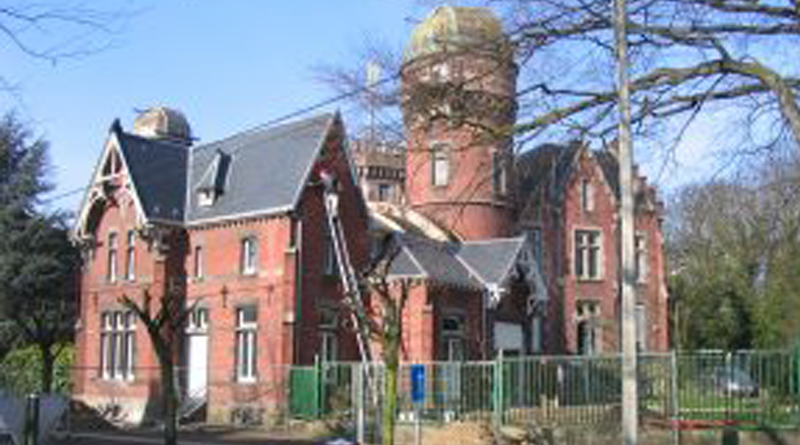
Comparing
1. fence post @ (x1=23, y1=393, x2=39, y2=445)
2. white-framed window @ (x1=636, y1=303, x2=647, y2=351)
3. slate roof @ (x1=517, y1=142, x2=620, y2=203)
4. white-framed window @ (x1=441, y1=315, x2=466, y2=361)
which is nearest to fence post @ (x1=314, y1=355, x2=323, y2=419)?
white-framed window @ (x1=441, y1=315, x2=466, y2=361)

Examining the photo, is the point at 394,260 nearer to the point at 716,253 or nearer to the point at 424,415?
the point at 424,415

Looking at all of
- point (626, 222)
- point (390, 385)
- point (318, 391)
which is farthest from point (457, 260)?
→ point (626, 222)

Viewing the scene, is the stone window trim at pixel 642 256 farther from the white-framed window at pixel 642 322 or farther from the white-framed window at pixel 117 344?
the white-framed window at pixel 117 344

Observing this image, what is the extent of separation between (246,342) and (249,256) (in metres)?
2.91

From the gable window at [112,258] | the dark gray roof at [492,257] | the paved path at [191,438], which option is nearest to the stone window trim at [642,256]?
the dark gray roof at [492,257]

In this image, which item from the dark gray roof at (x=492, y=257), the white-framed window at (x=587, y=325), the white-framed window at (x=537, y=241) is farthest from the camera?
the white-framed window at (x=587, y=325)

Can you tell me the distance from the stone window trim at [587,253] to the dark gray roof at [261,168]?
1874cm

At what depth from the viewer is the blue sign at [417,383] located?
2498 centimetres

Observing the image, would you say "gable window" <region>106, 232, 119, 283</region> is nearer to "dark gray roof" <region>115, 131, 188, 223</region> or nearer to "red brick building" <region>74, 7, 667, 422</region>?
"red brick building" <region>74, 7, 667, 422</region>

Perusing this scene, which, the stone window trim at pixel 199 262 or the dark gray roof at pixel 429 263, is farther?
the stone window trim at pixel 199 262

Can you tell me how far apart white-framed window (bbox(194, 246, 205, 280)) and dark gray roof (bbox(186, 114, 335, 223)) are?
1074mm

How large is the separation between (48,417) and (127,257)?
63.1 ft

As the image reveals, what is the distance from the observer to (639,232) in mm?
52344

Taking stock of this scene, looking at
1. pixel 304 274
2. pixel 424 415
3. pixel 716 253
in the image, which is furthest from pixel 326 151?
pixel 716 253
